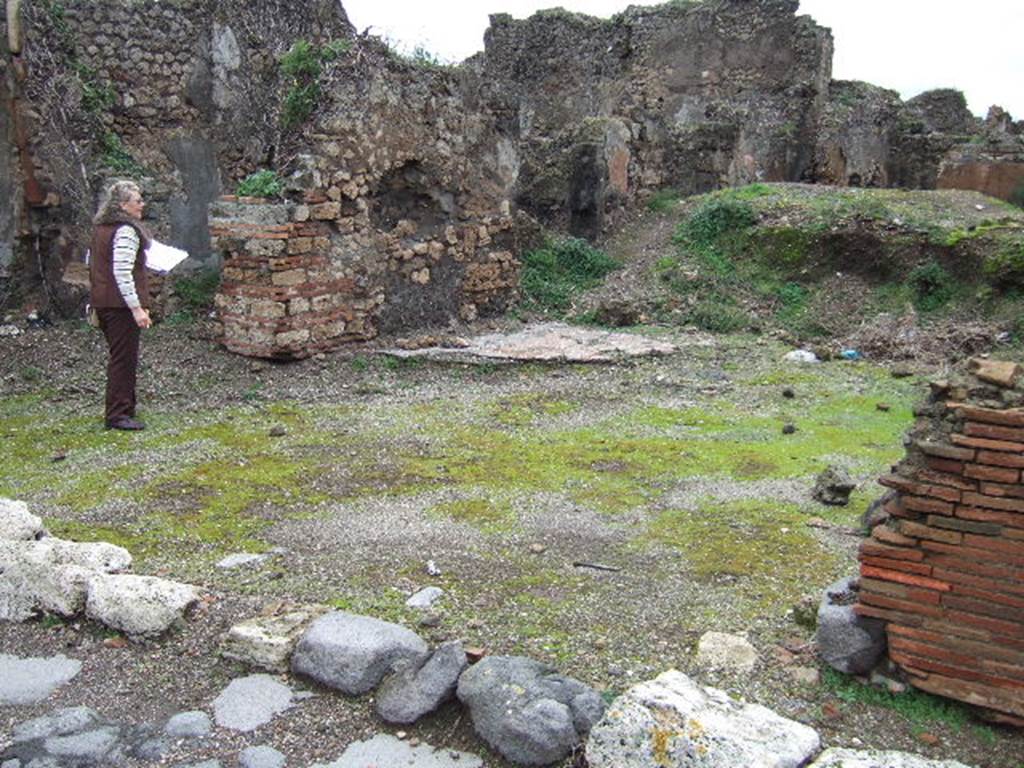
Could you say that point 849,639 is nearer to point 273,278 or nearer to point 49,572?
point 49,572

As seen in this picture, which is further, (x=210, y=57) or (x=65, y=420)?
(x=210, y=57)

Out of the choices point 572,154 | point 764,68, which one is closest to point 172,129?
point 572,154

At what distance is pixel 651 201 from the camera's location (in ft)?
48.9

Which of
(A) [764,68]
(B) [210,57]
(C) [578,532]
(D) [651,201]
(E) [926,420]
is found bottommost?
(C) [578,532]

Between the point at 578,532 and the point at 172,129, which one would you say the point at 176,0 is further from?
the point at 578,532

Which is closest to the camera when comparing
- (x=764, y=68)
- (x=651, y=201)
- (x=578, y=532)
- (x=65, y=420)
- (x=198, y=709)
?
(x=198, y=709)

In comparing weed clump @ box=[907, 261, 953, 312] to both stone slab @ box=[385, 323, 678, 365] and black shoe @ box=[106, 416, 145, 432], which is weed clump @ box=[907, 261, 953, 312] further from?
black shoe @ box=[106, 416, 145, 432]

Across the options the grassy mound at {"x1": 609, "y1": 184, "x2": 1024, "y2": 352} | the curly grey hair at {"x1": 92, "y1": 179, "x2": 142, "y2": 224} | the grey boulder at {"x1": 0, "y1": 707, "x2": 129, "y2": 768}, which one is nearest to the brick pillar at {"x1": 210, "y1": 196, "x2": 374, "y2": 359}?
the curly grey hair at {"x1": 92, "y1": 179, "x2": 142, "y2": 224}

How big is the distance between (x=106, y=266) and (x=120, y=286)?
0.19m

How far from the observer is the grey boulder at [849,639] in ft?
11.6

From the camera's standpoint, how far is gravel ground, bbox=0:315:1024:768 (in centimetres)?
372

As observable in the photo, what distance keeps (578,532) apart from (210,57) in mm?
7909

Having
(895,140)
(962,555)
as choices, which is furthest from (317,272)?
(895,140)

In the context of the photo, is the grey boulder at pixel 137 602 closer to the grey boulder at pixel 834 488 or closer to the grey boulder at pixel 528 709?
the grey boulder at pixel 528 709
